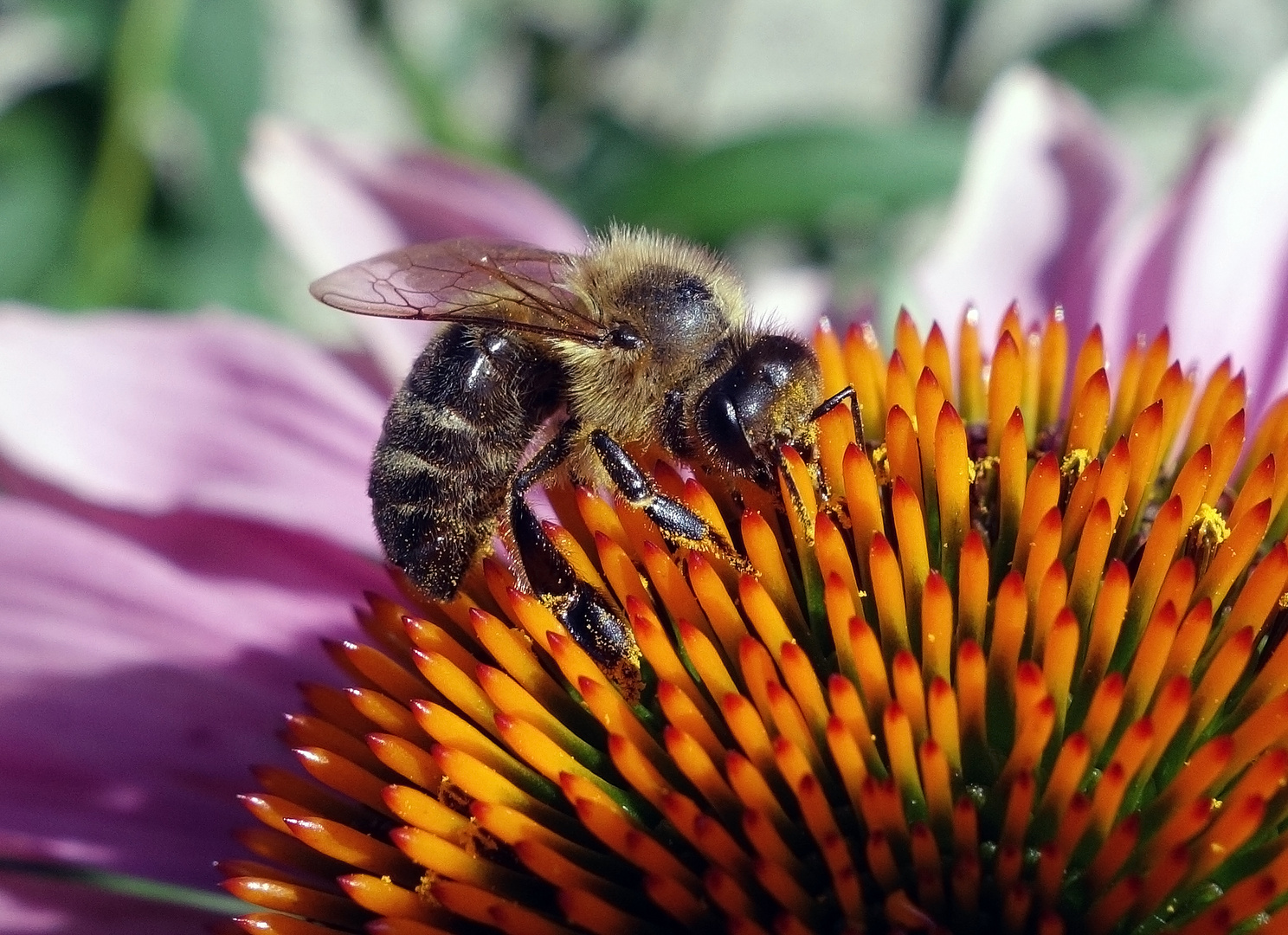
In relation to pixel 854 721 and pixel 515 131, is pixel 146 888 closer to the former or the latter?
pixel 854 721

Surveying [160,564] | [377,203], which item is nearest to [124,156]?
[377,203]

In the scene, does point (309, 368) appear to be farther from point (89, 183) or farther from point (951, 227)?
point (89, 183)

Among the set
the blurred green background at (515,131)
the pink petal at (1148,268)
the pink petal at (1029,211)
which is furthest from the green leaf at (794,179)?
the pink petal at (1148,268)

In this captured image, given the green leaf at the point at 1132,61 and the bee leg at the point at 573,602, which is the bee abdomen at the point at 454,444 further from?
the green leaf at the point at 1132,61

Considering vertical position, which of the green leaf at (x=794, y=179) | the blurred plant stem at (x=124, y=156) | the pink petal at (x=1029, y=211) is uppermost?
the blurred plant stem at (x=124, y=156)

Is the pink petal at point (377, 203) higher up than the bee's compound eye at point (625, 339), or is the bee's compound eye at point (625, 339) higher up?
the pink petal at point (377, 203)

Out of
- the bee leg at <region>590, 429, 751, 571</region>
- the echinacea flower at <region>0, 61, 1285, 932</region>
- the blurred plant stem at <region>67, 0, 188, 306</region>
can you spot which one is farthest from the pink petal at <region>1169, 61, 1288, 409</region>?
the blurred plant stem at <region>67, 0, 188, 306</region>

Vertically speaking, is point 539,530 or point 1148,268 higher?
point 1148,268
